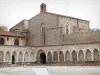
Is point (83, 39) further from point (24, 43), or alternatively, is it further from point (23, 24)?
point (23, 24)

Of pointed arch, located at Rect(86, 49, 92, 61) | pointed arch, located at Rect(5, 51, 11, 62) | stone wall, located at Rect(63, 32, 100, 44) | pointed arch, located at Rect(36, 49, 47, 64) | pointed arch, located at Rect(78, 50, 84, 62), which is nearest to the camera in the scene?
stone wall, located at Rect(63, 32, 100, 44)

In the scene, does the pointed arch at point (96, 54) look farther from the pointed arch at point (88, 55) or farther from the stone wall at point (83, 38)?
the stone wall at point (83, 38)

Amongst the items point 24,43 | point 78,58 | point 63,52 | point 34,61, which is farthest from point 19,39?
point 78,58

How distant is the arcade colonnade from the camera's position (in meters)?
49.0

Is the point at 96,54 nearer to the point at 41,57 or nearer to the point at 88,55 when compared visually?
the point at 88,55

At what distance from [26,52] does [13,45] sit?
4086 mm

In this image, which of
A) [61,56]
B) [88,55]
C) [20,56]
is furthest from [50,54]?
[88,55]

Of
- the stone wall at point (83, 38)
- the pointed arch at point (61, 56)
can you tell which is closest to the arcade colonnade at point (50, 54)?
the pointed arch at point (61, 56)

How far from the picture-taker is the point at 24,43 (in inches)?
2315

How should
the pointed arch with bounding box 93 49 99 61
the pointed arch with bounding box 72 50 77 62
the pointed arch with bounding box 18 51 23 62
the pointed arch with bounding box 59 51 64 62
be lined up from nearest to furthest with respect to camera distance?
the pointed arch with bounding box 93 49 99 61, the pointed arch with bounding box 72 50 77 62, the pointed arch with bounding box 59 51 64 62, the pointed arch with bounding box 18 51 23 62

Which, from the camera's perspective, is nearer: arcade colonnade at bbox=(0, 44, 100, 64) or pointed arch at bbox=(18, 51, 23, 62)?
arcade colonnade at bbox=(0, 44, 100, 64)

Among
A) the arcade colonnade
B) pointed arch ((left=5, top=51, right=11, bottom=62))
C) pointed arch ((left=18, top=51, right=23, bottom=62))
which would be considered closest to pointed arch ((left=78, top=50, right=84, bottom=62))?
the arcade colonnade

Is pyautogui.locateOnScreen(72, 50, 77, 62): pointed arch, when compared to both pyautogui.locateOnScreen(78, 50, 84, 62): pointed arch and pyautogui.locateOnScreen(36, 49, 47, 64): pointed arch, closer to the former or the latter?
pyautogui.locateOnScreen(78, 50, 84, 62): pointed arch

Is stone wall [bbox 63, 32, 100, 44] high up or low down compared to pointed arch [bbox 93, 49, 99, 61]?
up
